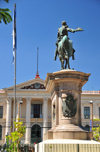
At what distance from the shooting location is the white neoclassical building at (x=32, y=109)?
54.2m

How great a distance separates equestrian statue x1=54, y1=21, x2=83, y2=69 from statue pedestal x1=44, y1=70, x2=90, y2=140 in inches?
36.3

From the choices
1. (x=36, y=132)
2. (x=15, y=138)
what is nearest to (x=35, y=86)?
(x=36, y=132)

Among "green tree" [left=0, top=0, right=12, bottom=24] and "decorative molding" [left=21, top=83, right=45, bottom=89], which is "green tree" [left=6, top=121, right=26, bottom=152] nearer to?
"green tree" [left=0, top=0, right=12, bottom=24]

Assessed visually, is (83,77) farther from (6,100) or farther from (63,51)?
(6,100)

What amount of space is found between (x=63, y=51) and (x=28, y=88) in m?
44.1

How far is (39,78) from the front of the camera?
56625 millimetres

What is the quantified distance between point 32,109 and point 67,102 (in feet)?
152

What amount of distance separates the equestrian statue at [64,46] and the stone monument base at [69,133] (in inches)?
106

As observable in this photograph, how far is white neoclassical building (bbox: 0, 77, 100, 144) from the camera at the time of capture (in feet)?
178

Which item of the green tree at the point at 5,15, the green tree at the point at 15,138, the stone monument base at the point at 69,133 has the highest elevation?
the green tree at the point at 5,15

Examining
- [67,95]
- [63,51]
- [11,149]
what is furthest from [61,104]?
[11,149]

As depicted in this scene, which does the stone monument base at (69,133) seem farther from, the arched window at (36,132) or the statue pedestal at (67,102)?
the arched window at (36,132)

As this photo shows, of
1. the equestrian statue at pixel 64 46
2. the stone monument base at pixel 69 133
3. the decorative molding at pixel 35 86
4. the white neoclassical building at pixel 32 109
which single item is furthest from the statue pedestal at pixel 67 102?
the decorative molding at pixel 35 86

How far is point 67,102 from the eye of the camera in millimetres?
10977
